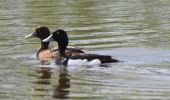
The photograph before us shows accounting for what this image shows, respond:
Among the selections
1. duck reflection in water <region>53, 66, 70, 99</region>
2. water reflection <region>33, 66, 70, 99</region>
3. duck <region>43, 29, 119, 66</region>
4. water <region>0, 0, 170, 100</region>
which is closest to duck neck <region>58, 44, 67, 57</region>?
duck <region>43, 29, 119, 66</region>

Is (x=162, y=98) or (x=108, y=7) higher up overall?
(x=162, y=98)

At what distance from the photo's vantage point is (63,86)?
14.4 meters

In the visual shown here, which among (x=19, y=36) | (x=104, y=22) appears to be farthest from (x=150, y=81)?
(x=104, y=22)

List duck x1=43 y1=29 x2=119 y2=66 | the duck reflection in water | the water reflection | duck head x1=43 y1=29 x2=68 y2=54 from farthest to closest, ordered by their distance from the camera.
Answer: duck head x1=43 y1=29 x2=68 y2=54 → duck x1=43 y1=29 x2=119 y2=66 → the water reflection → the duck reflection in water

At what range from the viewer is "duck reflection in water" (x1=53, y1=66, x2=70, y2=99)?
1344cm

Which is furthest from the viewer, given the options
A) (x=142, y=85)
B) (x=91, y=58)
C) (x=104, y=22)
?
(x=104, y=22)

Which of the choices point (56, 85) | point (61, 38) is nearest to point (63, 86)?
point (56, 85)

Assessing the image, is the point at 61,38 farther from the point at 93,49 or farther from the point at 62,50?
the point at 93,49

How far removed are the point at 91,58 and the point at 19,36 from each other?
5.04 metres

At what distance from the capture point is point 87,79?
14875 mm

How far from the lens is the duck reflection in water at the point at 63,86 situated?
44.1ft

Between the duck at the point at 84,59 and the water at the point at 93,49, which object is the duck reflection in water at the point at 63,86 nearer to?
the water at the point at 93,49

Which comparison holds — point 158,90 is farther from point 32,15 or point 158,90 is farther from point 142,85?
point 32,15

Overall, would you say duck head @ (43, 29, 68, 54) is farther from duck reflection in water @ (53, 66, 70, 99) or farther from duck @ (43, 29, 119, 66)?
duck reflection in water @ (53, 66, 70, 99)
